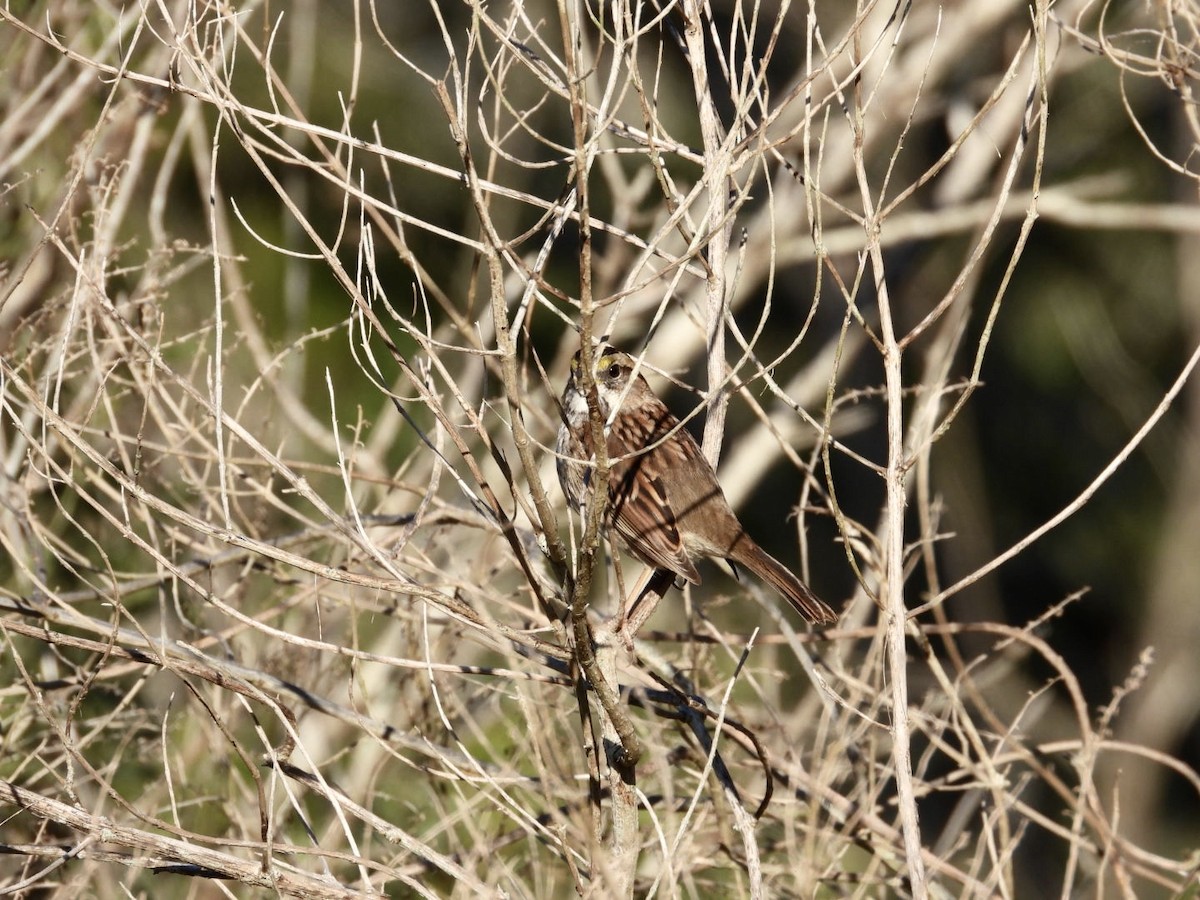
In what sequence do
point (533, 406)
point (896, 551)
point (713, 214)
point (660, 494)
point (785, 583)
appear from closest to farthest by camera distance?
point (896, 551), point (713, 214), point (785, 583), point (533, 406), point (660, 494)

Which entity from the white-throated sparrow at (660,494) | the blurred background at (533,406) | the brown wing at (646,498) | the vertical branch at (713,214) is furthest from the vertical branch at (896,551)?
the white-throated sparrow at (660,494)

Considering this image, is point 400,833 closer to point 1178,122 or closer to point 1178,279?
point 1178,122

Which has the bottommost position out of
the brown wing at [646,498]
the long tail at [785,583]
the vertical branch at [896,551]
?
the long tail at [785,583]

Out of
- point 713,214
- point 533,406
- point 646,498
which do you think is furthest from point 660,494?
point 713,214

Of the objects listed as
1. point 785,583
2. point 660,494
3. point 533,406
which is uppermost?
point 533,406

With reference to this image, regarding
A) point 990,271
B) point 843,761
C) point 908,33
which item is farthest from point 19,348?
point 990,271

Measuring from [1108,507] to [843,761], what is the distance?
9913mm

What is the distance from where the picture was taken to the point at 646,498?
3.82 m

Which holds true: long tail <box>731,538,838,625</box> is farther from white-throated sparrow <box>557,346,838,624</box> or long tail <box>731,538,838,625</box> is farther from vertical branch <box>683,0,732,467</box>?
vertical branch <box>683,0,732,467</box>

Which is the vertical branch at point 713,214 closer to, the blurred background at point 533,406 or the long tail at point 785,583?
the blurred background at point 533,406

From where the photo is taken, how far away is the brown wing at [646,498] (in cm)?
346

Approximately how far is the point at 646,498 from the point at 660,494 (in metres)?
0.08

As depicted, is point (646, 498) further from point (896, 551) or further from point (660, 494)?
point (896, 551)

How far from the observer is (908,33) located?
20.9 feet
